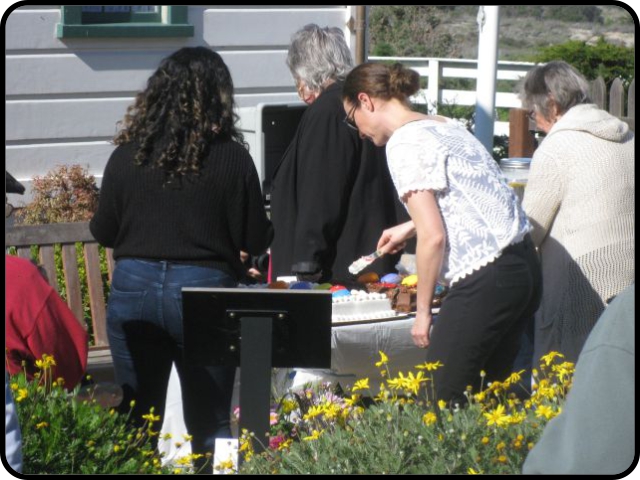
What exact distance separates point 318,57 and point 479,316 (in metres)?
1.48

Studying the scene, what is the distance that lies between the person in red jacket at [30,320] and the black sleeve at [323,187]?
1.06 metres

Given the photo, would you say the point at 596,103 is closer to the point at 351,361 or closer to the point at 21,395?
the point at 351,361

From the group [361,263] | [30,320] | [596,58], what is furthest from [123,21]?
[596,58]

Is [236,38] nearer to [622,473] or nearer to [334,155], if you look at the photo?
[334,155]

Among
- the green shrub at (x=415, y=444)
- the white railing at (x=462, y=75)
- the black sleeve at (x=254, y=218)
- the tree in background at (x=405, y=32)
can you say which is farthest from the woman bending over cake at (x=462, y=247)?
the tree in background at (x=405, y=32)

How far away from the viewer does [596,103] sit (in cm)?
962

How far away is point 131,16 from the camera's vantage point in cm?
680

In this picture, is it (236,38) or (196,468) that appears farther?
(236,38)

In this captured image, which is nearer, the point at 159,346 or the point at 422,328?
the point at 422,328

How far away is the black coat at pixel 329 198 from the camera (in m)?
4.08

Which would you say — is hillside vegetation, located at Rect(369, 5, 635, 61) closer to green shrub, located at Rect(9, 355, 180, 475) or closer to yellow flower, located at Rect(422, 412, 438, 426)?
green shrub, located at Rect(9, 355, 180, 475)

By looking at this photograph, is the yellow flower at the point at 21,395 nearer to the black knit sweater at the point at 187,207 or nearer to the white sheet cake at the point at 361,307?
the black knit sweater at the point at 187,207

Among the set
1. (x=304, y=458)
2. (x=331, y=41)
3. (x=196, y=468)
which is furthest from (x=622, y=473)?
(x=331, y=41)

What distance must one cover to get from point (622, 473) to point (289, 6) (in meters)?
5.61
